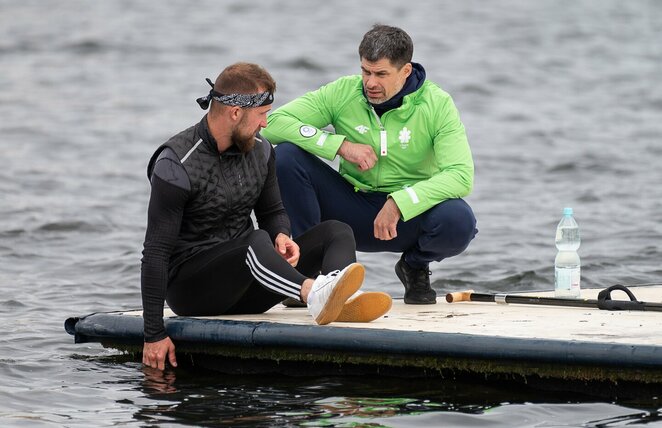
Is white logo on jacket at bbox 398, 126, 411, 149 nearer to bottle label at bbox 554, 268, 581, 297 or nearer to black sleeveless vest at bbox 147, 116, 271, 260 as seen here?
black sleeveless vest at bbox 147, 116, 271, 260

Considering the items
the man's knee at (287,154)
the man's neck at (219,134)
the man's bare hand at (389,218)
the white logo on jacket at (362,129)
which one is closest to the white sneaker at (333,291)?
the man's bare hand at (389,218)

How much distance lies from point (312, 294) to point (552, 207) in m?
7.62

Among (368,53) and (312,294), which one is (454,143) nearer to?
(368,53)

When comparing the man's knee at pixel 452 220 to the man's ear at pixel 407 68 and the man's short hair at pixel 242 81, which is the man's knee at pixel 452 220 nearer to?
the man's ear at pixel 407 68

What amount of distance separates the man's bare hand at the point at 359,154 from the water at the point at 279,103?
123cm

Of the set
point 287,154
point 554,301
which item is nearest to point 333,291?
point 287,154

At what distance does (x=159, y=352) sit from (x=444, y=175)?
1694 millimetres

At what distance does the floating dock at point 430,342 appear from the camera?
5.89 metres

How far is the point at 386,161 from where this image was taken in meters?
7.25

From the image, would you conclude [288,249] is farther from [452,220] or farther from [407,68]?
[407,68]

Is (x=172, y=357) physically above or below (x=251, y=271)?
below

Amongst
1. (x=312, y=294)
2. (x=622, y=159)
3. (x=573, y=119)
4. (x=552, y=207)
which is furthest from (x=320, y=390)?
(x=573, y=119)

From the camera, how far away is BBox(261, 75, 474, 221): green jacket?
6.97 meters

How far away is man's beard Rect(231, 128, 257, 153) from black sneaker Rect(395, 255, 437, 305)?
1.31 m
